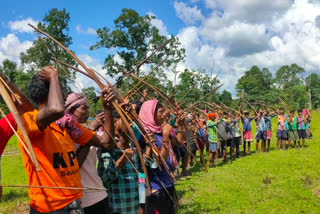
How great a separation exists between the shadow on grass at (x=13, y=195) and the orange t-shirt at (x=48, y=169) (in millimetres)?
5425

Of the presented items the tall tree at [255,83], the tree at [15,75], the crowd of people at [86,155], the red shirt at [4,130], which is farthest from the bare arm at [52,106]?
the tall tree at [255,83]

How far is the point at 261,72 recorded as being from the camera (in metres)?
86.8

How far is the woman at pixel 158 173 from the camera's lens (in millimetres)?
2951

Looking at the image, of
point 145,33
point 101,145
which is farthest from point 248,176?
point 145,33

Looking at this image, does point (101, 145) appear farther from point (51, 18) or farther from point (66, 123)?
point (51, 18)

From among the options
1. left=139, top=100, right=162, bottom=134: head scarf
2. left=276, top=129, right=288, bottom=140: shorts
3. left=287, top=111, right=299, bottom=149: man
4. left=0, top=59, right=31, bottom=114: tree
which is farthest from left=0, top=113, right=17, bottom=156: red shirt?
left=0, top=59, right=31, bottom=114: tree

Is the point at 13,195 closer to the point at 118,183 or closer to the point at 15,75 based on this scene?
the point at 118,183

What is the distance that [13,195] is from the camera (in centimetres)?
662

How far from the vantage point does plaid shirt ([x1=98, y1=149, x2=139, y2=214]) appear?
2682mm

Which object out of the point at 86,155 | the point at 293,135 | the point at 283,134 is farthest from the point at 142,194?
the point at 293,135

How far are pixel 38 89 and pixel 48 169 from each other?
0.50 metres

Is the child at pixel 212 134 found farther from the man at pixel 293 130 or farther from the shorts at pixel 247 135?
the man at pixel 293 130

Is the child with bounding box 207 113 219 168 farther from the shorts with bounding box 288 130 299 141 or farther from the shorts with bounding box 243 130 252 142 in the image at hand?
the shorts with bounding box 288 130 299 141

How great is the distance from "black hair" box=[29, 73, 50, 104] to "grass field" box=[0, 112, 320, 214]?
251 centimetres
